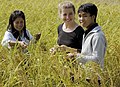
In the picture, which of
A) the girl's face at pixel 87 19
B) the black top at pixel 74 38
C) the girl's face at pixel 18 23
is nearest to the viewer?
the girl's face at pixel 87 19

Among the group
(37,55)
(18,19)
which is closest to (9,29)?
(18,19)

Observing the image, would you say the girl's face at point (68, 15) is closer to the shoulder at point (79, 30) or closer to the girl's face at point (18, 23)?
the shoulder at point (79, 30)

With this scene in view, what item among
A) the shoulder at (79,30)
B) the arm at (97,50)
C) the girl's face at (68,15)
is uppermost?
the girl's face at (68,15)

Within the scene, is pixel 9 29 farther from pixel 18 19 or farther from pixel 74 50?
pixel 74 50

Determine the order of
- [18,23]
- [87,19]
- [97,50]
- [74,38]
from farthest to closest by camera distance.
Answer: [18,23] < [74,38] < [87,19] < [97,50]

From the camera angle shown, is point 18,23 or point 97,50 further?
point 18,23

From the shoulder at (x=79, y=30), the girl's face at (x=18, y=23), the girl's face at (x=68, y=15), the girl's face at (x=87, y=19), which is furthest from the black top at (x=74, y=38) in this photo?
the girl's face at (x=18, y=23)

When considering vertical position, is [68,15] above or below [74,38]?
above

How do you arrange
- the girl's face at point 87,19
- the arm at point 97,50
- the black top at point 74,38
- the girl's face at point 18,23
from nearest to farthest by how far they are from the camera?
the arm at point 97,50, the girl's face at point 87,19, the black top at point 74,38, the girl's face at point 18,23

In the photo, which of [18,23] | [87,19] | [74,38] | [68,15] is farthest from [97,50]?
[18,23]

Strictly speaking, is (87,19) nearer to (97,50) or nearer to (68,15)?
(97,50)

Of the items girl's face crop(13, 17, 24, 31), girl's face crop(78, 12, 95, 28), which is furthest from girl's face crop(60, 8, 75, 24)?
girl's face crop(13, 17, 24, 31)

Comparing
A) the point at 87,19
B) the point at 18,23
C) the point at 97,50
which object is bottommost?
the point at 97,50

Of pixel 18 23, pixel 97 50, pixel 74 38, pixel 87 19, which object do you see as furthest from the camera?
pixel 18 23
